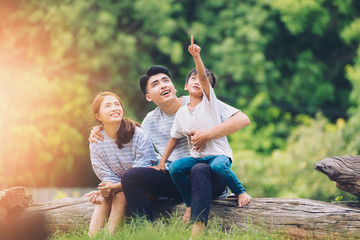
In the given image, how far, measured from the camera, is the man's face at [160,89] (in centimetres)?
396

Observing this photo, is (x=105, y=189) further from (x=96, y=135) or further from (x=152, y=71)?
(x=152, y=71)

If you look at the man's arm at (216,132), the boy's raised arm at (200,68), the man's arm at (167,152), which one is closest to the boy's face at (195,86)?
the boy's raised arm at (200,68)

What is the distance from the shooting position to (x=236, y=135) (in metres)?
12.6

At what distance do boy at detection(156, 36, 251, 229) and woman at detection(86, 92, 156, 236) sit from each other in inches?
8.7

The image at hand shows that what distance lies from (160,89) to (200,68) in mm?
650

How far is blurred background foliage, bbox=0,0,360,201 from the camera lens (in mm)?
10875

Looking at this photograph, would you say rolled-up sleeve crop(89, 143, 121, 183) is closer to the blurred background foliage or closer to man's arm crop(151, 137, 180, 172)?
man's arm crop(151, 137, 180, 172)

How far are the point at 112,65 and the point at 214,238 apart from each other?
941 cm

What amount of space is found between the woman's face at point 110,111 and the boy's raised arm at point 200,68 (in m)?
0.75

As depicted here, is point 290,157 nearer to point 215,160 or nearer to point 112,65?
point 112,65

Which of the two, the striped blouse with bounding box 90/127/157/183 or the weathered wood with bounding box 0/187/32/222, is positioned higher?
the striped blouse with bounding box 90/127/157/183

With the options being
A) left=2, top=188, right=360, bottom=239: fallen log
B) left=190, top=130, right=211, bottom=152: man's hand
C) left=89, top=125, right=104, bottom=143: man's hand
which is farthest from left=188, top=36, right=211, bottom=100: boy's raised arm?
left=89, top=125, right=104, bottom=143: man's hand

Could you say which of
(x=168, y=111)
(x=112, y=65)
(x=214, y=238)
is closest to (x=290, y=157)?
(x=112, y=65)

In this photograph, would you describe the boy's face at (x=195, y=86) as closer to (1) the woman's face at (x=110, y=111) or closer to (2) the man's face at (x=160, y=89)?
(2) the man's face at (x=160, y=89)
